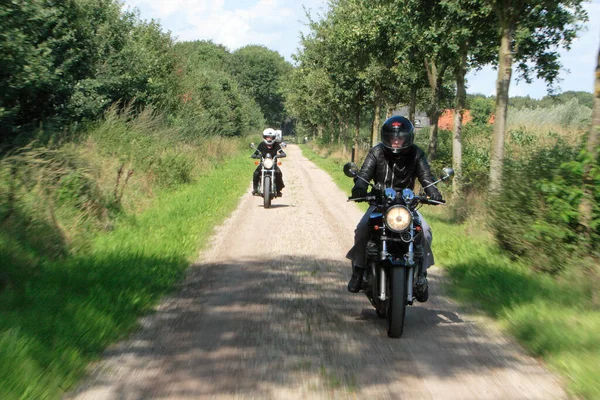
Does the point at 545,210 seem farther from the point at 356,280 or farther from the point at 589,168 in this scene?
the point at 356,280

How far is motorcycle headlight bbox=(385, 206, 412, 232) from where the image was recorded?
5.40 meters

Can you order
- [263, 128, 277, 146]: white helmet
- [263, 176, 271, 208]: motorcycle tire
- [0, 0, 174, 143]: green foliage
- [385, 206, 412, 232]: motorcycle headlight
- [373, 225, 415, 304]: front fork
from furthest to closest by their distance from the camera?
1. [263, 128, 277, 146]: white helmet
2. [263, 176, 271, 208]: motorcycle tire
3. [0, 0, 174, 143]: green foliage
4. [373, 225, 415, 304]: front fork
5. [385, 206, 412, 232]: motorcycle headlight

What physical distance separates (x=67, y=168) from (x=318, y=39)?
26.9 m

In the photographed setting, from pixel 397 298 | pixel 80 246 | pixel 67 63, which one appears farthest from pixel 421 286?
pixel 67 63

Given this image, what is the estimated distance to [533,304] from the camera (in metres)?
6.41

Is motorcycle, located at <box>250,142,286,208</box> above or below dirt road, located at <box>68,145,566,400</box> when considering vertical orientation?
above

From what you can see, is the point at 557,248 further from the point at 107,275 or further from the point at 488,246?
the point at 107,275

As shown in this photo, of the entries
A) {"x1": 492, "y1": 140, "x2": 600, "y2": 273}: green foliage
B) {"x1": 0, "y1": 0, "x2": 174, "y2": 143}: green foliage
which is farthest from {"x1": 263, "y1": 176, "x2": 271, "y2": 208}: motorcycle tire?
{"x1": 492, "y1": 140, "x2": 600, "y2": 273}: green foliage

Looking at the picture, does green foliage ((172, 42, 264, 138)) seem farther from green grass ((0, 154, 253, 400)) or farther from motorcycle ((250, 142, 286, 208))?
green grass ((0, 154, 253, 400))

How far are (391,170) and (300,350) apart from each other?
6.98 feet

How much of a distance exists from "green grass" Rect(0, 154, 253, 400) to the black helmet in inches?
119

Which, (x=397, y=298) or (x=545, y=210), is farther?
(x=545, y=210)

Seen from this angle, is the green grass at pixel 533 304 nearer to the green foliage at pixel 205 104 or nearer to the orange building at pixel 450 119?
the orange building at pixel 450 119

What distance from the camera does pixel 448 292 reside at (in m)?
7.61
